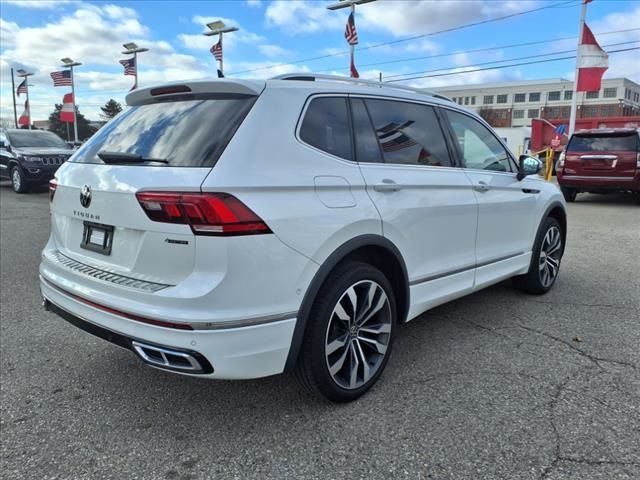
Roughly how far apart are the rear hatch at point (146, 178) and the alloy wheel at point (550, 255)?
3.46m

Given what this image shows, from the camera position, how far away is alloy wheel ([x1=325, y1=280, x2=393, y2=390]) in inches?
111

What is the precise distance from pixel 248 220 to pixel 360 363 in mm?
1187

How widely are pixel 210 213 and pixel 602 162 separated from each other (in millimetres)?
12210

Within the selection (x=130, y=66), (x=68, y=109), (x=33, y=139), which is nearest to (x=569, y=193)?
(x=33, y=139)

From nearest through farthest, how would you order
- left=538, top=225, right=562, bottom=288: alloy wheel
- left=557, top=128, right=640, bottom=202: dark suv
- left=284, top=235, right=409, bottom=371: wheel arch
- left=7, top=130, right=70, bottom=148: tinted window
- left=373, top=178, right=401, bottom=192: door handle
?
left=284, top=235, right=409, bottom=371: wheel arch → left=373, top=178, right=401, bottom=192: door handle → left=538, top=225, right=562, bottom=288: alloy wheel → left=557, top=128, right=640, bottom=202: dark suv → left=7, top=130, right=70, bottom=148: tinted window

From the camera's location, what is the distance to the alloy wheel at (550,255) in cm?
494

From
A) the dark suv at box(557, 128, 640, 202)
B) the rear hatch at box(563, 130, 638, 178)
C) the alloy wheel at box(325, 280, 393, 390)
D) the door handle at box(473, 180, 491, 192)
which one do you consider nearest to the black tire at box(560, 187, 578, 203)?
the dark suv at box(557, 128, 640, 202)

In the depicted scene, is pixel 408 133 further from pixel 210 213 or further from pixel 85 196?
pixel 85 196

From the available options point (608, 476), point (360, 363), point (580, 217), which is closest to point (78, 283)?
point (360, 363)

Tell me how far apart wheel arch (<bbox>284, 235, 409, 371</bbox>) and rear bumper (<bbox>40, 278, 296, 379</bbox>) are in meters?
0.06

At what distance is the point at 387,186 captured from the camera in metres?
3.03

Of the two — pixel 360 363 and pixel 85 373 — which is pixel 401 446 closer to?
pixel 360 363

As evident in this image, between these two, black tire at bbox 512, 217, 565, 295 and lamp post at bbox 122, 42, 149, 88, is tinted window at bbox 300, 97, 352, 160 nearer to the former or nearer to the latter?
black tire at bbox 512, 217, 565, 295

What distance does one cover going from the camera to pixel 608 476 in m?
2.31
